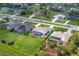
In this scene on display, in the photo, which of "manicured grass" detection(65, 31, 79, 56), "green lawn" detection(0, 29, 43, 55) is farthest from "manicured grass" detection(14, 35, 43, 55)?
"manicured grass" detection(65, 31, 79, 56)

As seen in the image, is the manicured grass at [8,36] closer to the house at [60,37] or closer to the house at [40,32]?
the house at [40,32]

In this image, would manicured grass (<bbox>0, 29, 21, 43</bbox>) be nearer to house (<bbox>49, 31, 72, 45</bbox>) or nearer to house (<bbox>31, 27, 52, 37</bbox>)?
house (<bbox>31, 27, 52, 37</bbox>)

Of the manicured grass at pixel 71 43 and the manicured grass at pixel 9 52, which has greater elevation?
the manicured grass at pixel 71 43

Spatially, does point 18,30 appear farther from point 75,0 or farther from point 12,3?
point 75,0

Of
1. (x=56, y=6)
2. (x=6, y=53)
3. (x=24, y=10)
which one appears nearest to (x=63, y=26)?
(x=56, y=6)

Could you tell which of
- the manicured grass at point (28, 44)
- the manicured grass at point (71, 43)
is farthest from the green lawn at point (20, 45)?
the manicured grass at point (71, 43)

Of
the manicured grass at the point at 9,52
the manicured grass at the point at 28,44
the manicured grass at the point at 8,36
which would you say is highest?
the manicured grass at the point at 8,36

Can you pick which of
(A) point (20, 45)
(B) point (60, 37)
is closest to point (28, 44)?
(A) point (20, 45)
